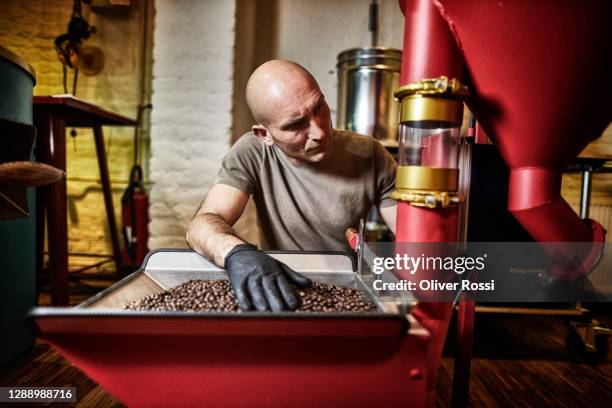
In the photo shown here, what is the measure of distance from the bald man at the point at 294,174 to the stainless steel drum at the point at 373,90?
821 millimetres

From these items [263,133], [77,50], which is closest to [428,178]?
[263,133]

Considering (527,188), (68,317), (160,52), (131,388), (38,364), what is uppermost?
(160,52)

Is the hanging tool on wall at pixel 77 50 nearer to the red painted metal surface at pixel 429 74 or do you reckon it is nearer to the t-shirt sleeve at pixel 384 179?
the t-shirt sleeve at pixel 384 179

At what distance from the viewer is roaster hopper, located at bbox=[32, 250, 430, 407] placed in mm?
411

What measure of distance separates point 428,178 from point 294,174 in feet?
2.73

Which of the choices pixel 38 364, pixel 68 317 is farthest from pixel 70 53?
pixel 68 317

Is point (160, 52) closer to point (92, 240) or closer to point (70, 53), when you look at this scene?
point (70, 53)

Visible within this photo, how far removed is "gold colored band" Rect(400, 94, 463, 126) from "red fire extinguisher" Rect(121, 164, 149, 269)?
7.12 ft

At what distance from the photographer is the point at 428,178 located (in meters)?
0.52

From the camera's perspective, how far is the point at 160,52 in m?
2.36

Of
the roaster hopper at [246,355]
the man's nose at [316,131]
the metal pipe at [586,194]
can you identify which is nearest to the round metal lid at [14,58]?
the man's nose at [316,131]

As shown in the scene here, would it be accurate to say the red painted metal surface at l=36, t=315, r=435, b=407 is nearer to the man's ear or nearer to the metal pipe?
the man's ear

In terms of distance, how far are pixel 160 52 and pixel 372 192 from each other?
1.67m

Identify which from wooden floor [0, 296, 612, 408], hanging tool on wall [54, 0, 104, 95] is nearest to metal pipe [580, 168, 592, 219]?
wooden floor [0, 296, 612, 408]
